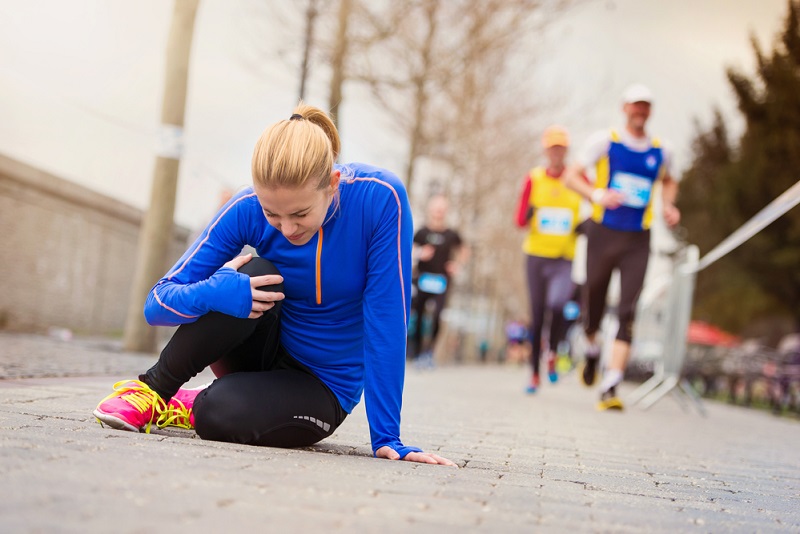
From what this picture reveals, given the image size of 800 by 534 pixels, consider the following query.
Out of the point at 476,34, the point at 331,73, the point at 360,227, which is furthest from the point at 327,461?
the point at 476,34

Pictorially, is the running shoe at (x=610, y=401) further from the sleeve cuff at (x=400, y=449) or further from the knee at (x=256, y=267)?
the knee at (x=256, y=267)

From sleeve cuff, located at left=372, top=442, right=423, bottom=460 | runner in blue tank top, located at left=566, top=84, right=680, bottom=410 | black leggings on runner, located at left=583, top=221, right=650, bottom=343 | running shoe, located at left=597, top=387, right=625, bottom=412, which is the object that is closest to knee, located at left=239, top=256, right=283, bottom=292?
sleeve cuff, located at left=372, top=442, right=423, bottom=460

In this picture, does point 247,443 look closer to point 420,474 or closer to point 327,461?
point 327,461

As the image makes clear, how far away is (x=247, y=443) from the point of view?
3.89 meters

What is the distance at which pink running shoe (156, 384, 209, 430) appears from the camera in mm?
4051

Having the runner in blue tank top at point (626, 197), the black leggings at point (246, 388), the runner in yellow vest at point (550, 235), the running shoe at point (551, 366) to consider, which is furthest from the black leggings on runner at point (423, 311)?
the black leggings at point (246, 388)

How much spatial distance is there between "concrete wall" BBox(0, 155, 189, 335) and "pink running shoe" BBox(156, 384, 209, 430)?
652 centimetres

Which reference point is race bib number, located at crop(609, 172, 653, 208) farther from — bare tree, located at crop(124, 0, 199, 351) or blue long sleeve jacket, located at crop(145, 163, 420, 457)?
blue long sleeve jacket, located at crop(145, 163, 420, 457)

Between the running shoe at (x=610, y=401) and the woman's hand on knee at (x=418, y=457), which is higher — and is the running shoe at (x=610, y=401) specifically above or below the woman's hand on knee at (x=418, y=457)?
below

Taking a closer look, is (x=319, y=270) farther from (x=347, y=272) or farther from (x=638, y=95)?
(x=638, y=95)

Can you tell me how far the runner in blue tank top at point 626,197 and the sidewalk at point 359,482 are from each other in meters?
2.51

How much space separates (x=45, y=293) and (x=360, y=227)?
326 inches

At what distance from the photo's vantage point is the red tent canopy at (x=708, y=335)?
36716 millimetres

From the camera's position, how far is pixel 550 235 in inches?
418
